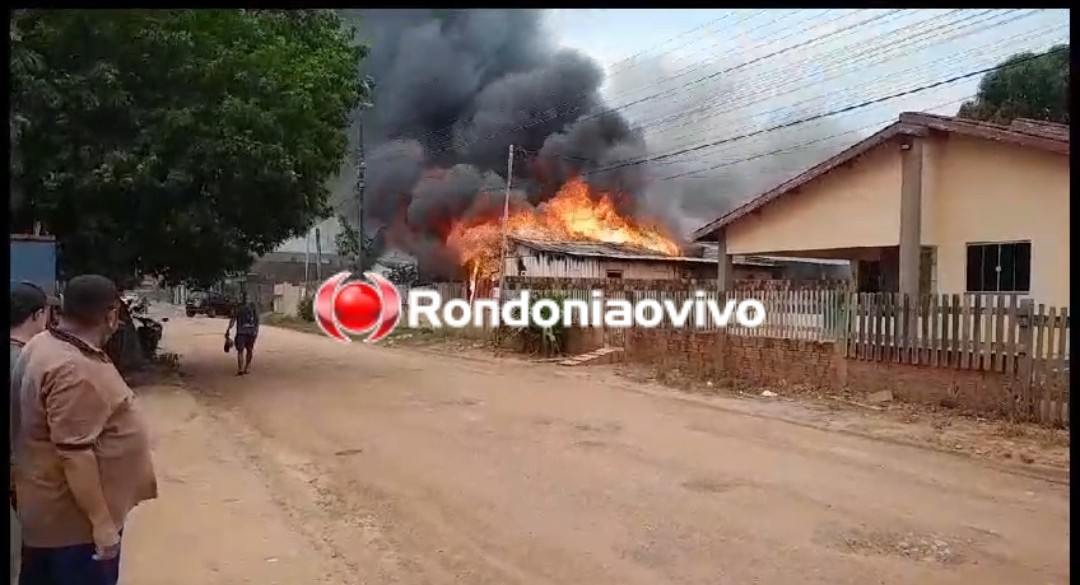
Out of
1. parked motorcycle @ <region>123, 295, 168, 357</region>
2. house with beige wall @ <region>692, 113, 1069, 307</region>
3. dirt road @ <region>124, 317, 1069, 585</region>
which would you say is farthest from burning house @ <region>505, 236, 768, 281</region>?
dirt road @ <region>124, 317, 1069, 585</region>

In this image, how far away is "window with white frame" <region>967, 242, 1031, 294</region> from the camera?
356 inches

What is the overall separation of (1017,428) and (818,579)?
4.14 meters

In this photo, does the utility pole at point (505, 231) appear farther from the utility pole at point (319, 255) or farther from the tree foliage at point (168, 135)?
the tree foliage at point (168, 135)

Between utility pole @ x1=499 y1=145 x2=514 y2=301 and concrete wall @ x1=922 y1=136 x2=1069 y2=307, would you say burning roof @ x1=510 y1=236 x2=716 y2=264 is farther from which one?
concrete wall @ x1=922 y1=136 x2=1069 y2=307

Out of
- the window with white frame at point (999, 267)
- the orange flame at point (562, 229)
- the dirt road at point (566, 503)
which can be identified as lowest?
the dirt road at point (566, 503)

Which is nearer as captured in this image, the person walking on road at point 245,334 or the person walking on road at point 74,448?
the person walking on road at point 74,448

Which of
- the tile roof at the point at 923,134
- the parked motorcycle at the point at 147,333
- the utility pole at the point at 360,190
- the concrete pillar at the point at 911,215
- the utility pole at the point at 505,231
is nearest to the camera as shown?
the tile roof at the point at 923,134

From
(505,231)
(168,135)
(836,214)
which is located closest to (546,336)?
(505,231)

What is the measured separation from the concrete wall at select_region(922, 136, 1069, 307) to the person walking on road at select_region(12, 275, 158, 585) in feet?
27.0

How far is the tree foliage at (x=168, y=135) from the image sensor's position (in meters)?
7.79

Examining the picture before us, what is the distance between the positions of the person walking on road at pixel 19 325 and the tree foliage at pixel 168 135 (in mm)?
5222

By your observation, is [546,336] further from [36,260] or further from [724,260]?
[36,260]

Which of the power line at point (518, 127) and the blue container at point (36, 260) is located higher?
the power line at point (518, 127)

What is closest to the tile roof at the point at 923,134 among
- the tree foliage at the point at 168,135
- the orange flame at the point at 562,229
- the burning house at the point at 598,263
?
the burning house at the point at 598,263
